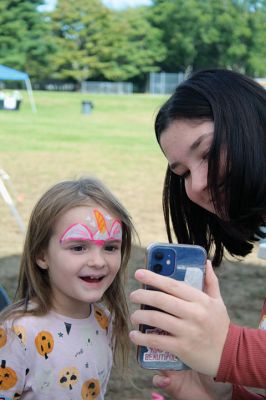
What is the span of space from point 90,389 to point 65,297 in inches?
12.2

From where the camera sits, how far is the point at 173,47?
60.7 meters

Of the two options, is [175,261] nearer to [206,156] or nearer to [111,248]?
[206,156]

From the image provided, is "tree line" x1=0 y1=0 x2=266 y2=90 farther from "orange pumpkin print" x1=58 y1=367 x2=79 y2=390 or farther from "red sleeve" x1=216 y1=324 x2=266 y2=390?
"red sleeve" x1=216 y1=324 x2=266 y2=390

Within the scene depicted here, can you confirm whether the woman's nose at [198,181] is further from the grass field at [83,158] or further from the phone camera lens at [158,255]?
the grass field at [83,158]

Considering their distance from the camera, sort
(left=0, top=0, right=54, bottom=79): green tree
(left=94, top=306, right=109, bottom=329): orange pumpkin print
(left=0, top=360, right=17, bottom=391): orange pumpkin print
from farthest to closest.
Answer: (left=0, top=0, right=54, bottom=79): green tree → (left=94, top=306, right=109, bottom=329): orange pumpkin print → (left=0, top=360, right=17, bottom=391): orange pumpkin print

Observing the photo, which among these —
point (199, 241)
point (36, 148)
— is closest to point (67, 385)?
point (199, 241)

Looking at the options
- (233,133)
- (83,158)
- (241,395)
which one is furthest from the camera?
(83,158)

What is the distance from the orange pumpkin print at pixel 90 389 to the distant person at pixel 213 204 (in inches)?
16.2

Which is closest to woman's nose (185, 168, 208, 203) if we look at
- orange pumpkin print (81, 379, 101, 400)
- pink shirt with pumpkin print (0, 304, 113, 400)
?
pink shirt with pumpkin print (0, 304, 113, 400)

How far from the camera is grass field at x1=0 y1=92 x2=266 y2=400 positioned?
176 inches

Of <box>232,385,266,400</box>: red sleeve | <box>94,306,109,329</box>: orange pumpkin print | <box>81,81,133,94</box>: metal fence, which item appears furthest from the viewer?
<box>81,81,133,94</box>: metal fence

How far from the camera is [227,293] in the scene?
4.61 metres

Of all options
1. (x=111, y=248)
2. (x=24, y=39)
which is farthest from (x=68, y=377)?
(x=24, y=39)

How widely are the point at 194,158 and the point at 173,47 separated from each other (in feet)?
202
